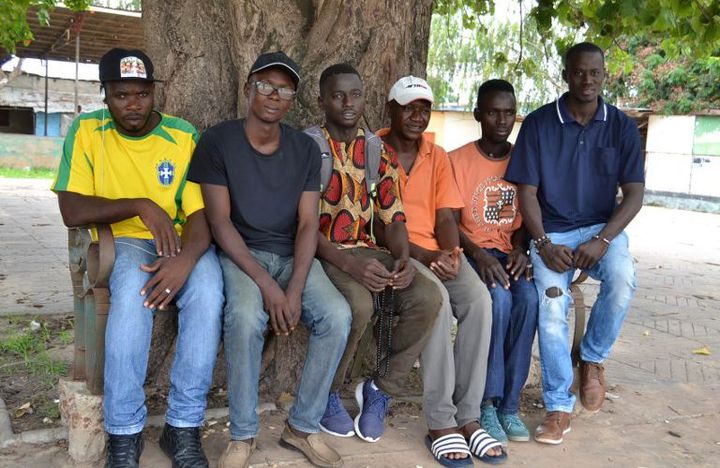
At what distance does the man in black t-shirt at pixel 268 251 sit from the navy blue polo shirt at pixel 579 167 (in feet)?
4.15

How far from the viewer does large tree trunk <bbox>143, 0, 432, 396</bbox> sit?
380 centimetres

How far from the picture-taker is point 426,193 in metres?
3.69

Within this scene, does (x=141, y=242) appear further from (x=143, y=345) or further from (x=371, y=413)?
(x=371, y=413)

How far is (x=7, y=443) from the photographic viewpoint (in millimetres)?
3016

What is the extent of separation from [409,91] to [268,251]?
115 cm

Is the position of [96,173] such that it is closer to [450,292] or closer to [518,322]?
[450,292]

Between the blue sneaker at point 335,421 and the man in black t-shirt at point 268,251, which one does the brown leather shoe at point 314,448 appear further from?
the blue sneaker at point 335,421

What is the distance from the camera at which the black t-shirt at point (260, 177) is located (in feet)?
10.2

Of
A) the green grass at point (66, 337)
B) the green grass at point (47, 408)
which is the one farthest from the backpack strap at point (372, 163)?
the green grass at point (66, 337)

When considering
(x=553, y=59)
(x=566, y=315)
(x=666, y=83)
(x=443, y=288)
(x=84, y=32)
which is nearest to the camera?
(x=443, y=288)

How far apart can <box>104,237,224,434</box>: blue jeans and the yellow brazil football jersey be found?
333 mm

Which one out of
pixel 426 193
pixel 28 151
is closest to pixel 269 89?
pixel 426 193

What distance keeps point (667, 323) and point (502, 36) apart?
17495 millimetres

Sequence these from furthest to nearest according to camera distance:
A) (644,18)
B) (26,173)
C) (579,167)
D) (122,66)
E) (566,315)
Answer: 1. (26,173)
2. (644,18)
3. (579,167)
4. (566,315)
5. (122,66)
